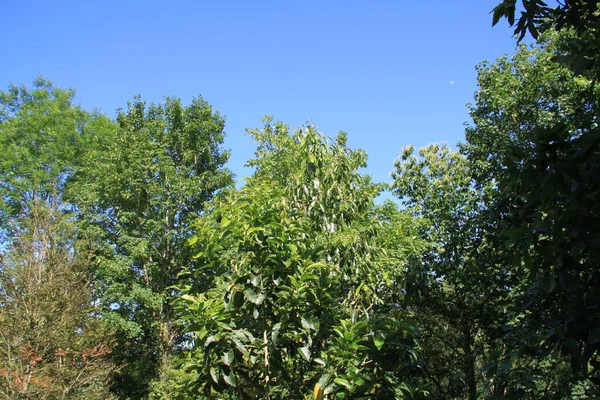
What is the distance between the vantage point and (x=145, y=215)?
17.5m

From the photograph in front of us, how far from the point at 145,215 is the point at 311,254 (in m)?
15.4

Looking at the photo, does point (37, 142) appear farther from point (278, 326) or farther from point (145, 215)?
point (278, 326)

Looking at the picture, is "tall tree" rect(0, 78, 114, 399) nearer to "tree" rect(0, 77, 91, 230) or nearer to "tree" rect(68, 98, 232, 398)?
"tree" rect(68, 98, 232, 398)

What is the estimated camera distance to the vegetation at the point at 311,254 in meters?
2.31

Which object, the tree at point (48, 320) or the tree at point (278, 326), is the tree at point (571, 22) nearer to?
the tree at point (278, 326)

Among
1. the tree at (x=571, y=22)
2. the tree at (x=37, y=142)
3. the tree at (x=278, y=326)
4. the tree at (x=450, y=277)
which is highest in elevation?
the tree at (x=37, y=142)

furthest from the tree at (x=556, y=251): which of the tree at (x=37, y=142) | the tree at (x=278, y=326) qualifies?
the tree at (x=37, y=142)

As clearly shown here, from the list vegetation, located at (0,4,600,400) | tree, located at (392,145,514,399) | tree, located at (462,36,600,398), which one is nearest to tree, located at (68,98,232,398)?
vegetation, located at (0,4,600,400)

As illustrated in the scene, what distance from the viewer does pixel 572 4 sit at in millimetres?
2584

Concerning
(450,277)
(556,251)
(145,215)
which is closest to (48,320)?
(145,215)

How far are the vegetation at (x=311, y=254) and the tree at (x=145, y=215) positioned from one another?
89 millimetres

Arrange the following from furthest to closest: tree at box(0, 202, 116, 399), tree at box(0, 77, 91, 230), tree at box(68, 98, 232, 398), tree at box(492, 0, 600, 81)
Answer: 1. tree at box(0, 77, 91, 230)
2. tree at box(68, 98, 232, 398)
3. tree at box(0, 202, 116, 399)
4. tree at box(492, 0, 600, 81)

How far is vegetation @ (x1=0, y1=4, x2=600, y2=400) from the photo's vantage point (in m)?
2.31

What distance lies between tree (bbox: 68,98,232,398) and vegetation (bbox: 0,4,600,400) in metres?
0.09
